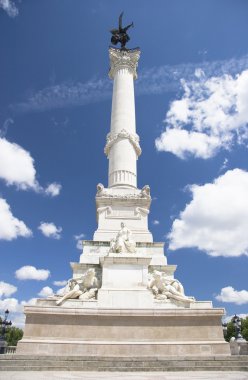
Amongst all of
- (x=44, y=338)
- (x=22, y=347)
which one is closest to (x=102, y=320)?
(x=44, y=338)

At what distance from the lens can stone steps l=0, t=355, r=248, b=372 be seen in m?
11.1

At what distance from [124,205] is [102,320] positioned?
8.34 m

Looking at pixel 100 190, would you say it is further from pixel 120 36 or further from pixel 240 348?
pixel 120 36

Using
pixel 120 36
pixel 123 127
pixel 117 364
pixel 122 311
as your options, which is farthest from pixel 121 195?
pixel 120 36

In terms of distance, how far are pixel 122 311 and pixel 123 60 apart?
2106 centimetres

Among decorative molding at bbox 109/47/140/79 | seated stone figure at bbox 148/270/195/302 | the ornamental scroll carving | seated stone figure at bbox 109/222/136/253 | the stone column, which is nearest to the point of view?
seated stone figure at bbox 148/270/195/302

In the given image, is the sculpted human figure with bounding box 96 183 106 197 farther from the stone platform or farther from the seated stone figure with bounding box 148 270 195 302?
the stone platform

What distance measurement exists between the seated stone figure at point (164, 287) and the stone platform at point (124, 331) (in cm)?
119

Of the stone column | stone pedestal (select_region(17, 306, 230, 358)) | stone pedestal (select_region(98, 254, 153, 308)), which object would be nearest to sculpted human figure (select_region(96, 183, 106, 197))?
the stone column

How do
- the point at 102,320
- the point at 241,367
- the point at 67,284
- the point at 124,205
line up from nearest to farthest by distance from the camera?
the point at 241,367
the point at 102,320
the point at 67,284
the point at 124,205

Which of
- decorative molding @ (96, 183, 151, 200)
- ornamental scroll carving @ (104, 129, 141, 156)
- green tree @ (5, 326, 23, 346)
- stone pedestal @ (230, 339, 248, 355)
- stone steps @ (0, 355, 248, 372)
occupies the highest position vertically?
ornamental scroll carving @ (104, 129, 141, 156)

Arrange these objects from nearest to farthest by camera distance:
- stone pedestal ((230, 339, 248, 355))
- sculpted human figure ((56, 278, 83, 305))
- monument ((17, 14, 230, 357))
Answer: monument ((17, 14, 230, 357)) < sculpted human figure ((56, 278, 83, 305)) < stone pedestal ((230, 339, 248, 355))

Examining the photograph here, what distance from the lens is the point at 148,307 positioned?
15.8 meters

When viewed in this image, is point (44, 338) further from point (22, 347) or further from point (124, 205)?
point (124, 205)
